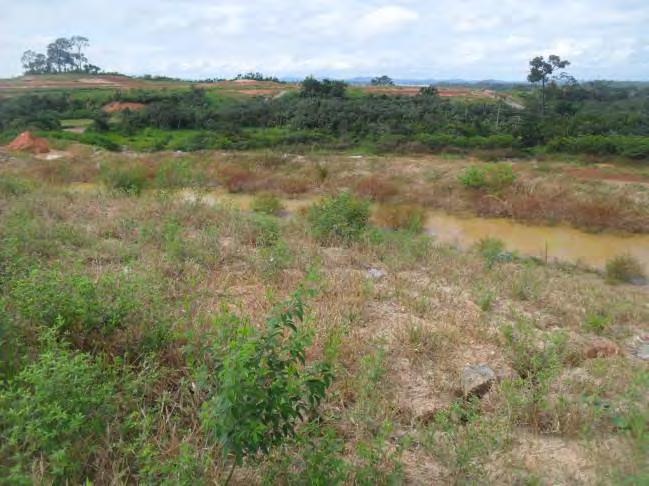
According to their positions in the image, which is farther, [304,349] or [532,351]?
[532,351]

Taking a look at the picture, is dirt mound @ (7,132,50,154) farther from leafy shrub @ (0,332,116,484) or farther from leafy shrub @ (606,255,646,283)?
leafy shrub @ (0,332,116,484)

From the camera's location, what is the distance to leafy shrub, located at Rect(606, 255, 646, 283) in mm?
8008

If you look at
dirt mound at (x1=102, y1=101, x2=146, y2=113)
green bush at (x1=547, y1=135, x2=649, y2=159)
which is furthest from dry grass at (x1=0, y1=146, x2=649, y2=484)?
dirt mound at (x1=102, y1=101, x2=146, y2=113)

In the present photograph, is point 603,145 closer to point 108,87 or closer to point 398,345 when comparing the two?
point 398,345

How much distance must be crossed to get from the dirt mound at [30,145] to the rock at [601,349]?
706 inches

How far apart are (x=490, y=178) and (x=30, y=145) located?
14.7m

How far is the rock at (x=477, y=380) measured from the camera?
10.4 ft

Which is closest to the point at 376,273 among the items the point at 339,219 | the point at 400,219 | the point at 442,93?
the point at 339,219

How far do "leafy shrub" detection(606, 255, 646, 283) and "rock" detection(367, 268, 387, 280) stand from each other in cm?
442

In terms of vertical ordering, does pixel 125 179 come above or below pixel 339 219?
below

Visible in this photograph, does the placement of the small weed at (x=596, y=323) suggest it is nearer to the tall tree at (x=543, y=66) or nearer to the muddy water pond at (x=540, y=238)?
the muddy water pond at (x=540, y=238)

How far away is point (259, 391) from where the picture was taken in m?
1.92

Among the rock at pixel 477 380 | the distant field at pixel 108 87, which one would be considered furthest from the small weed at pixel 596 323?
the distant field at pixel 108 87

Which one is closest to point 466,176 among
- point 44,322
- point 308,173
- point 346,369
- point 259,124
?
point 308,173
